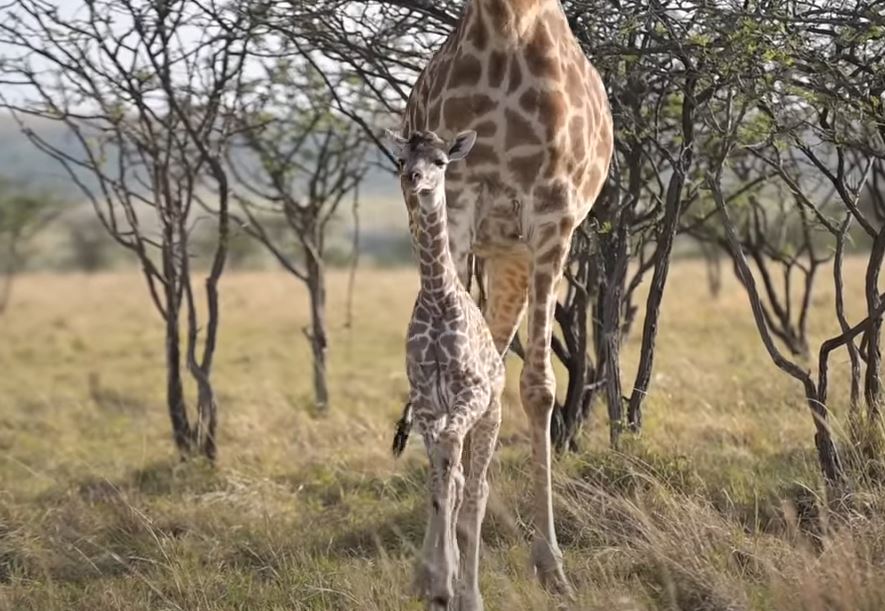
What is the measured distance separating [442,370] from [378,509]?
253 cm

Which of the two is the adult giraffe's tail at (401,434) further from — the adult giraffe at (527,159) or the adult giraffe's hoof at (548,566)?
the adult giraffe's hoof at (548,566)

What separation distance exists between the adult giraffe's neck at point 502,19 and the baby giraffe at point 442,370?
1.00m

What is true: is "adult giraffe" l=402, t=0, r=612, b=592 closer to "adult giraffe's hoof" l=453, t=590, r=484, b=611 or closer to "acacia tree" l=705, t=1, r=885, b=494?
"adult giraffe's hoof" l=453, t=590, r=484, b=611

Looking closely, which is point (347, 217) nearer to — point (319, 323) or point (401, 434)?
point (319, 323)

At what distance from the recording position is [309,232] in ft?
33.3

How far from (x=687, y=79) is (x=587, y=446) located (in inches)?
84.1

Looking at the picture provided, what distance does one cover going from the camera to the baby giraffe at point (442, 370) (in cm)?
A: 377

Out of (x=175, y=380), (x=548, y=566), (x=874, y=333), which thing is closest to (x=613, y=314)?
(x=874, y=333)

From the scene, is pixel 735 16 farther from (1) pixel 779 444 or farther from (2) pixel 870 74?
(1) pixel 779 444

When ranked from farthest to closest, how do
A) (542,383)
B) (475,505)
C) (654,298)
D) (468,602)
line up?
(654,298), (542,383), (475,505), (468,602)

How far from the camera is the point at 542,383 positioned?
15.5ft

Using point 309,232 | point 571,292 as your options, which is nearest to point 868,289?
point 571,292

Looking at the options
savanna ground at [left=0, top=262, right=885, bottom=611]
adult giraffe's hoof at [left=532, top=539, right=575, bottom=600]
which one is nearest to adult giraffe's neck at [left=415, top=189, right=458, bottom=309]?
savanna ground at [left=0, top=262, right=885, bottom=611]

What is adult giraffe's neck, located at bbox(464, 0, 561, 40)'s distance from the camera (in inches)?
188
